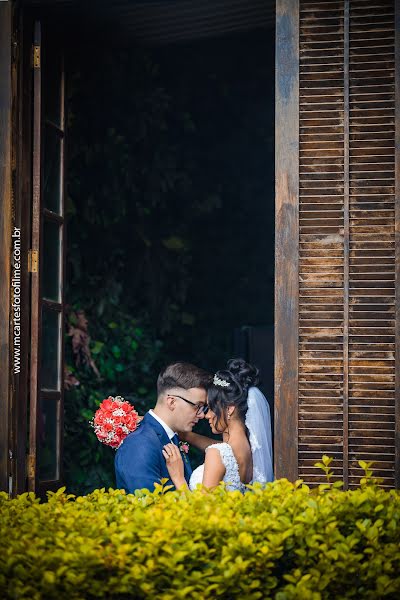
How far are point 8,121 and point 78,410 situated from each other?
233 cm

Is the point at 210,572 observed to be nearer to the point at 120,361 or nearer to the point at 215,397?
the point at 215,397

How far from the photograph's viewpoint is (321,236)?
476 cm

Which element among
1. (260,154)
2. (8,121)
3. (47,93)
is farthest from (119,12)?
(260,154)

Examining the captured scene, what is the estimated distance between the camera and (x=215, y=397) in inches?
234

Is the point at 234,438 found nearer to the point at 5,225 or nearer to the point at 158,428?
the point at 158,428

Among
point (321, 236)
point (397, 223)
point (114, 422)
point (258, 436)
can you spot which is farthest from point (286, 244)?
point (114, 422)

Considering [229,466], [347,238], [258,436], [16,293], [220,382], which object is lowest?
[229,466]

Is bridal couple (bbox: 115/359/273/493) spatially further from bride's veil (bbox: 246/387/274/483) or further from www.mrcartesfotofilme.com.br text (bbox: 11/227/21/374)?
www.mrcartesfotofilme.com.br text (bbox: 11/227/21/374)

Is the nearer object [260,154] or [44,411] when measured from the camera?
[44,411]

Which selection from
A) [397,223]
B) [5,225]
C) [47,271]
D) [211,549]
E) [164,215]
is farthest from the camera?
[164,215]

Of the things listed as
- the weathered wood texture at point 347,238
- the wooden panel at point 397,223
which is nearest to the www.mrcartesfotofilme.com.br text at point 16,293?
the weathered wood texture at point 347,238

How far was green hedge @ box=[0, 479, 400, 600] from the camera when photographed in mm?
3348

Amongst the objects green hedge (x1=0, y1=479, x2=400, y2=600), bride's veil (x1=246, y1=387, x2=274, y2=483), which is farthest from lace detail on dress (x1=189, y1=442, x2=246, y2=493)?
green hedge (x1=0, y1=479, x2=400, y2=600)

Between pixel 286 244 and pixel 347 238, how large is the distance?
268 mm
